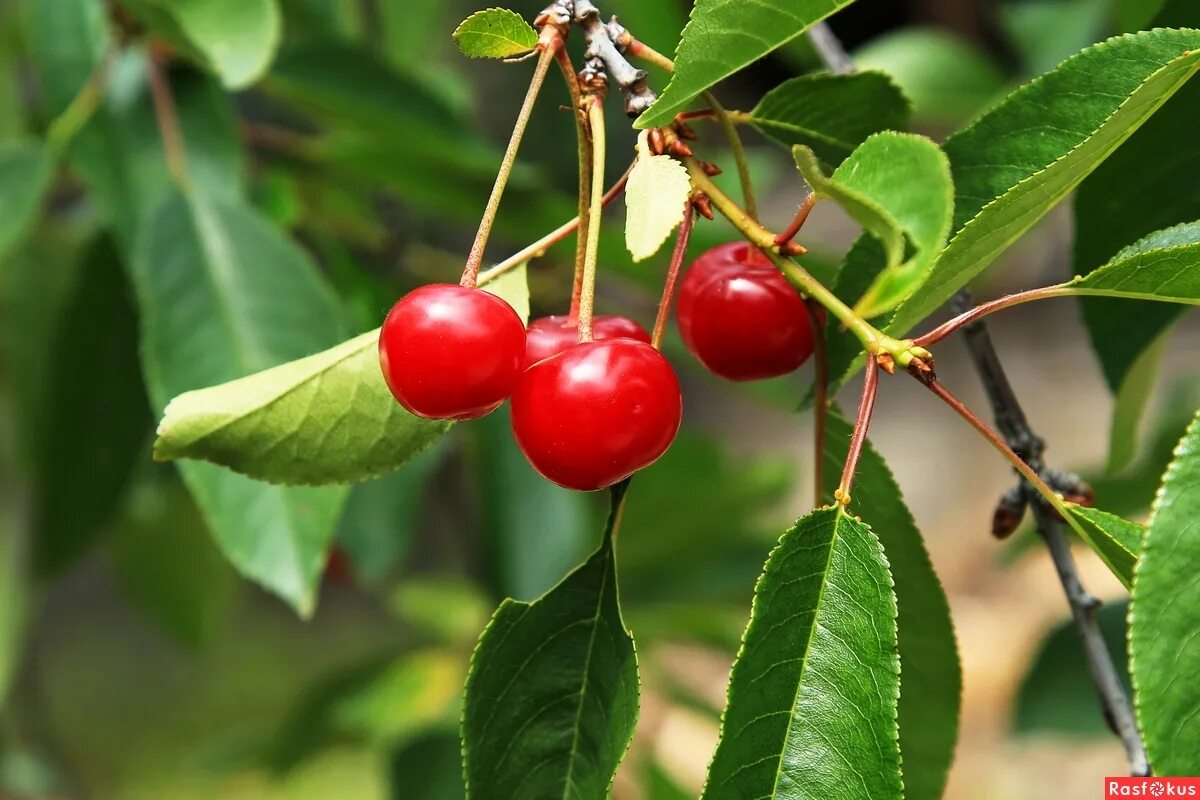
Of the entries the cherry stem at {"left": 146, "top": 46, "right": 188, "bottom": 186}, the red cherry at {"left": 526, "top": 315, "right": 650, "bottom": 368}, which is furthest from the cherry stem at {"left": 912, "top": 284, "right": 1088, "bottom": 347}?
the cherry stem at {"left": 146, "top": 46, "right": 188, "bottom": 186}

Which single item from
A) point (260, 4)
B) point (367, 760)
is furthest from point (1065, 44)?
point (367, 760)

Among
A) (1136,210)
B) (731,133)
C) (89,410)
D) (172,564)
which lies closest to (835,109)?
(731,133)

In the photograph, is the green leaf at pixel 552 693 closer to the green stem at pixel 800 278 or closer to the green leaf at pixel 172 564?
the green stem at pixel 800 278

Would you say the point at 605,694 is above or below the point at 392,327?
below

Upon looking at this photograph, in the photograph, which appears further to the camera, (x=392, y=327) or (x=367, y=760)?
(x=367, y=760)

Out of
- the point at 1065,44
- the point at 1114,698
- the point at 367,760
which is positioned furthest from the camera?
the point at 367,760

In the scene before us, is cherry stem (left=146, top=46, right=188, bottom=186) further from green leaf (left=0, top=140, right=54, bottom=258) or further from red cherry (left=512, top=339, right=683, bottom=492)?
red cherry (left=512, top=339, right=683, bottom=492)

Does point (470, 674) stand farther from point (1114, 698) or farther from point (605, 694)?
point (1114, 698)
